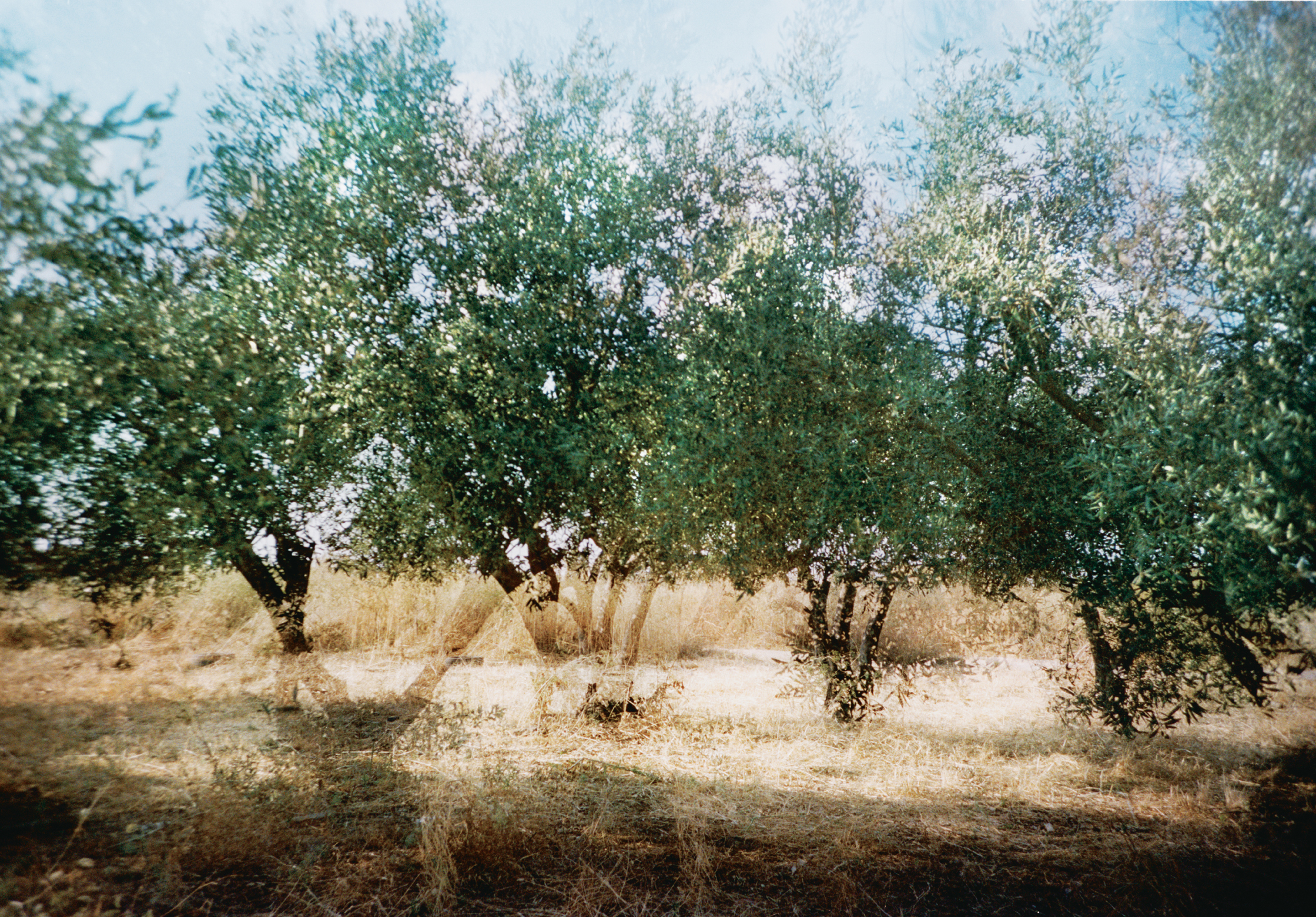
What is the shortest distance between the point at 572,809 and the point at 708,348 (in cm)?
516

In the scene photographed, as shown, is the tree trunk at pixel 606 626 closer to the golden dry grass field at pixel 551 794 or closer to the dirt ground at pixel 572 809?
the golden dry grass field at pixel 551 794

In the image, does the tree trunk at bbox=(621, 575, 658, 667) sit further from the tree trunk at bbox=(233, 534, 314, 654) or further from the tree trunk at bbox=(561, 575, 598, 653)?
the tree trunk at bbox=(233, 534, 314, 654)

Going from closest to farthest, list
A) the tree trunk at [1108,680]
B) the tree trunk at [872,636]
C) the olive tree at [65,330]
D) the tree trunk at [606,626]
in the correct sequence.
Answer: the olive tree at [65,330]
the tree trunk at [1108,680]
the tree trunk at [872,636]
the tree trunk at [606,626]

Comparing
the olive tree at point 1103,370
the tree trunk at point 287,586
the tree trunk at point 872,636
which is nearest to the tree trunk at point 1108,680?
the olive tree at point 1103,370

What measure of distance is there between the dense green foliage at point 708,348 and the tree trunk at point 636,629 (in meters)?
1.29

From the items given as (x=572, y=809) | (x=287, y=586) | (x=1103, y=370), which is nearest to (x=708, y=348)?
(x=1103, y=370)

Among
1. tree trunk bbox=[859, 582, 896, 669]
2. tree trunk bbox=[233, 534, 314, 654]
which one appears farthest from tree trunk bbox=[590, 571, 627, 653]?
tree trunk bbox=[233, 534, 314, 654]

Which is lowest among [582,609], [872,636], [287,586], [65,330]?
[872,636]

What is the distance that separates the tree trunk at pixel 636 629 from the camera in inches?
462

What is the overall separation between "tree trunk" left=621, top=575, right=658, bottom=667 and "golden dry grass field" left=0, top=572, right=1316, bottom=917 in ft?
2.16

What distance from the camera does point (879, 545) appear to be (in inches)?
315

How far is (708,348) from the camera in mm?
8258

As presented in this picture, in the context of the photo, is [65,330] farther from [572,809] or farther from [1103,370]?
[1103,370]

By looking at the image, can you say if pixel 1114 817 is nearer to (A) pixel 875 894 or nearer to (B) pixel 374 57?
(A) pixel 875 894
